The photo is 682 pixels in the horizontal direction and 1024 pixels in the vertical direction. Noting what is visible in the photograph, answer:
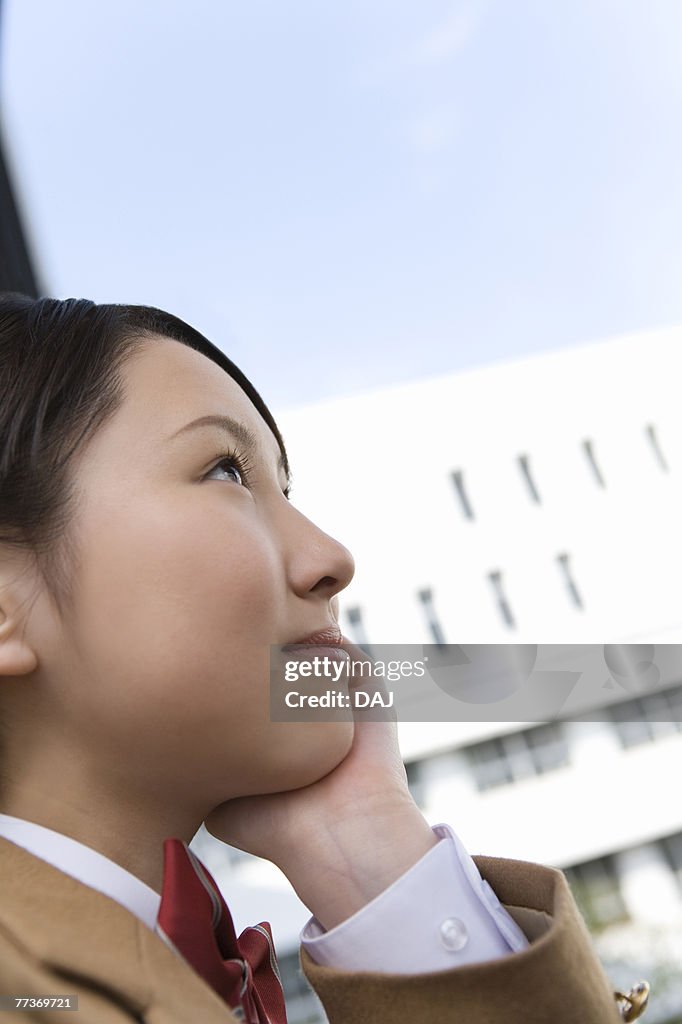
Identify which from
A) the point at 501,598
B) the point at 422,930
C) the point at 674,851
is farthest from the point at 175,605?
the point at 674,851

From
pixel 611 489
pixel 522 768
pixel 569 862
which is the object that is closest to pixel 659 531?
pixel 611 489

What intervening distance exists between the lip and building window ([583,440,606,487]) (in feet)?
30.3

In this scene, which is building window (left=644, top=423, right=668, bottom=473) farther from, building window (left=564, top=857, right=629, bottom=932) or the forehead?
the forehead

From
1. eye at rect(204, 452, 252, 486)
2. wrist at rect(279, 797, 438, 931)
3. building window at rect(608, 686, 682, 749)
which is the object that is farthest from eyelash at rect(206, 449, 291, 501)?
building window at rect(608, 686, 682, 749)

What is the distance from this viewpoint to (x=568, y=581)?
29.8 feet

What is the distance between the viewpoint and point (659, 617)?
8.98m

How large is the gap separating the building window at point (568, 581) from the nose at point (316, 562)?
875cm

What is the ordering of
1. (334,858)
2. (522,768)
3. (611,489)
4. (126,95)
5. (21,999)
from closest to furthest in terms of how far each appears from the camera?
(21,999)
(334,858)
(126,95)
(522,768)
(611,489)

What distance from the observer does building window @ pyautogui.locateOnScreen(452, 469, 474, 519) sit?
927cm

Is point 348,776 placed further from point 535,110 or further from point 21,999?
point 535,110

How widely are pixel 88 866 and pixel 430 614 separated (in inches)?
327

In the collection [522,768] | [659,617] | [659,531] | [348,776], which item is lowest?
[522,768]

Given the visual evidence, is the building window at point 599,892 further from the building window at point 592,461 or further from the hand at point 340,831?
the hand at point 340,831

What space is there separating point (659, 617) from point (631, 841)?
8.24 feet
